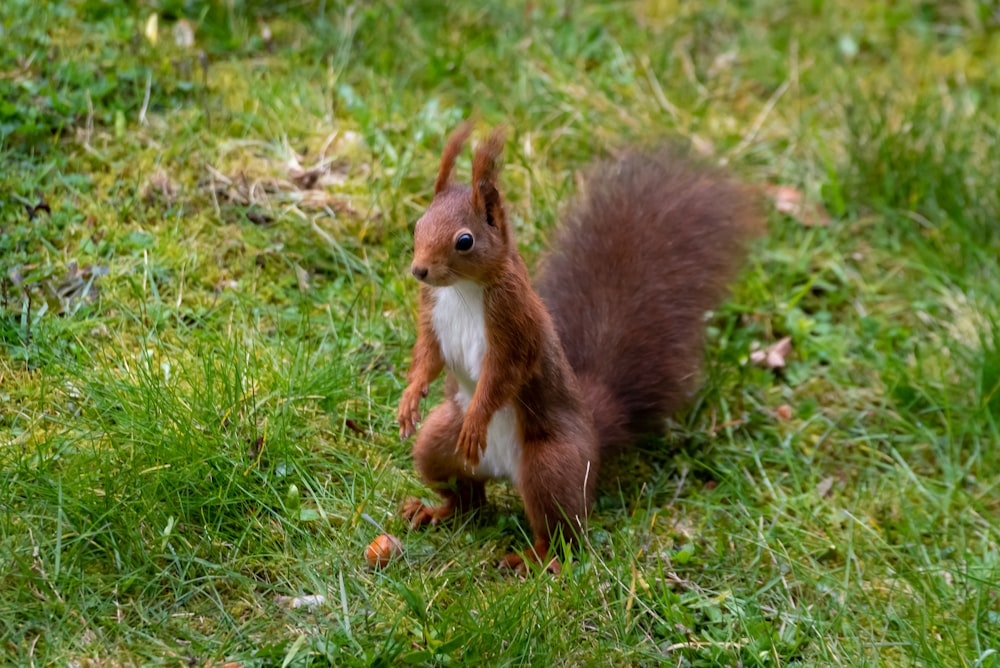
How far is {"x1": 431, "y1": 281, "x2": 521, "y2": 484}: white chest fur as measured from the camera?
219 centimetres

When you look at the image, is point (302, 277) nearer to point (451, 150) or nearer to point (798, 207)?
point (451, 150)

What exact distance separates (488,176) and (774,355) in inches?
58.0

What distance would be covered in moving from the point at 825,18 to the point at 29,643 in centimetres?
392

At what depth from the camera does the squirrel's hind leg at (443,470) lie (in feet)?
7.70

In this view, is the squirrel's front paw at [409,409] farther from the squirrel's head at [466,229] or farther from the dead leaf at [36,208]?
the dead leaf at [36,208]

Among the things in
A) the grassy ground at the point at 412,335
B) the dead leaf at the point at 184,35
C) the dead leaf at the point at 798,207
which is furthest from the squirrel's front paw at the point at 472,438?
the dead leaf at the point at 184,35

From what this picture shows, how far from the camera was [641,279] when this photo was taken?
2.73 metres

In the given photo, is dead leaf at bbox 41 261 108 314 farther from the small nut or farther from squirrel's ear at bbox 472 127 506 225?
squirrel's ear at bbox 472 127 506 225

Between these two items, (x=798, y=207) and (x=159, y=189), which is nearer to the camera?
(x=159, y=189)

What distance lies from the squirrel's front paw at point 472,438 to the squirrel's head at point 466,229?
11.4 inches

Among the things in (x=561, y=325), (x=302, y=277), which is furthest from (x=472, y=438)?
(x=302, y=277)

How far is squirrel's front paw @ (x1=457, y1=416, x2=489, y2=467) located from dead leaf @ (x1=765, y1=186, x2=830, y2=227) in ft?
6.16

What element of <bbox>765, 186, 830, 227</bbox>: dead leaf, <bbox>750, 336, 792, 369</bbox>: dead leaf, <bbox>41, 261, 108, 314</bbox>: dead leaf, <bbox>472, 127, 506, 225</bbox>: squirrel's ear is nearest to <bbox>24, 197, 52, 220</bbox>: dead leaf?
<bbox>41, 261, 108, 314</bbox>: dead leaf

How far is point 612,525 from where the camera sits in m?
2.59
